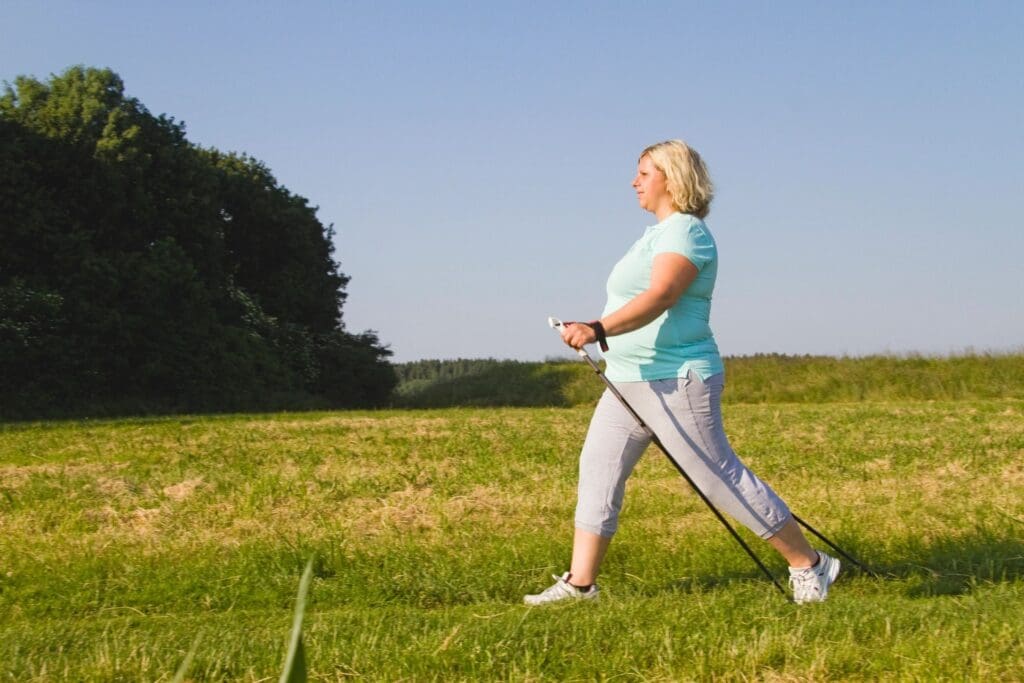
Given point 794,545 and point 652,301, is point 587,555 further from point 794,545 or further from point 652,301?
point 652,301

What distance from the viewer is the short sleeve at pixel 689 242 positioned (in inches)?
191

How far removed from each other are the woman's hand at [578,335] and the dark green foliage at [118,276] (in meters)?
24.3

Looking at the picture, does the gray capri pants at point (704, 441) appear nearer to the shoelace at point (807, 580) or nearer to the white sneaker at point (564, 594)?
the shoelace at point (807, 580)

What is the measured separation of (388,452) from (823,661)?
8.15 metres

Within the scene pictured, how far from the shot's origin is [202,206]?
34.1m

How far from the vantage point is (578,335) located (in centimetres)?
461

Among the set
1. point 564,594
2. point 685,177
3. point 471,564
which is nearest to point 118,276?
point 471,564

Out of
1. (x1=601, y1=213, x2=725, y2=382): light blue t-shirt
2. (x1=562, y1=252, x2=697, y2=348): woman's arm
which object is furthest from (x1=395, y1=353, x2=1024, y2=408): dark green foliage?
(x1=562, y1=252, x2=697, y2=348): woman's arm

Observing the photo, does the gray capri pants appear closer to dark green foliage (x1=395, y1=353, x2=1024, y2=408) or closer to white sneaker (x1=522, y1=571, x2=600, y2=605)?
white sneaker (x1=522, y1=571, x2=600, y2=605)

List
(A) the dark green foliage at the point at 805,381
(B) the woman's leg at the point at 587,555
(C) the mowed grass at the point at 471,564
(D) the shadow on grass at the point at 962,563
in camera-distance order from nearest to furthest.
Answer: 1. (C) the mowed grass at the point at 471,564
2. (B) the woman's leg at the point at 587,555
3. (D) the shadow on grass at the point at 962,563
4. (A) the dark green foliage at the point at 805,381

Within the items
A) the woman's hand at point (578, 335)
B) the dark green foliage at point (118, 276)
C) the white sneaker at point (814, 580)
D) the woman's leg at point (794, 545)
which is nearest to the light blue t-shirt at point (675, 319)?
the woman's hand at point (578, 335)

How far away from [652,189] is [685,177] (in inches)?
7.1

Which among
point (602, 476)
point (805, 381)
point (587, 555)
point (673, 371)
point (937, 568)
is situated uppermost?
point (805, 381)

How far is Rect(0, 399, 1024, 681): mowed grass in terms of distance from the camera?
4.20 m
